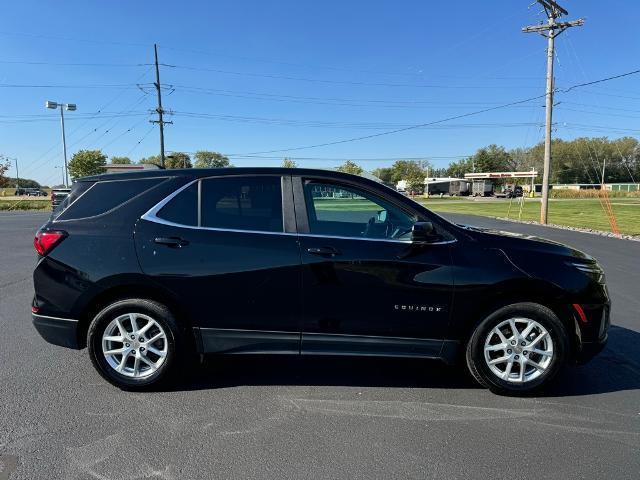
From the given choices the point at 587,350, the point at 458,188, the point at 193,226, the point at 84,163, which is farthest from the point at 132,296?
the point at 458,188

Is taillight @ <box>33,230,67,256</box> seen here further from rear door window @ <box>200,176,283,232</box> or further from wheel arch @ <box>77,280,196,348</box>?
rear door window @ <box>200,176,283,232</box>

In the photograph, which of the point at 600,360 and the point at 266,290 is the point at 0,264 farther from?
the point at 600,360

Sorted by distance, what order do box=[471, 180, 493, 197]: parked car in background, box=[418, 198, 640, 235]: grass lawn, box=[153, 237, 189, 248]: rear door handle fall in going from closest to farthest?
box=[153, 237, 189, 248]: rear door handle → box=[418, 198, 640, 235]: grass lawn → box=[471, 180, 493, 197]: parked car in background

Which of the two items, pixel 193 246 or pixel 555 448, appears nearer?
pixel 555 448

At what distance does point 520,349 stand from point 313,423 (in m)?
1.72

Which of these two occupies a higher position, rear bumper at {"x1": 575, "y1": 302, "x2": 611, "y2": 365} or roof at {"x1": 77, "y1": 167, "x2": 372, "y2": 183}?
roof at {"x1": 77, "y1": 167, "x2": 372, "y2": 183}

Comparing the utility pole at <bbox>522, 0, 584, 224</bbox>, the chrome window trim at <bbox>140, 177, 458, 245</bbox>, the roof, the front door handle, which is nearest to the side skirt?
the front door handle

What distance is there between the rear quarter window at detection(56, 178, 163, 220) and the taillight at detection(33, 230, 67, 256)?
15 centimetres

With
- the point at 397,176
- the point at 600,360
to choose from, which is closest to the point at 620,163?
the point at 397,176

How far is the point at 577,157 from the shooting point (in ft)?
370

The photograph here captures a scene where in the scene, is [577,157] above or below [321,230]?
above

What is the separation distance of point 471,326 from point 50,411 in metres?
3.22

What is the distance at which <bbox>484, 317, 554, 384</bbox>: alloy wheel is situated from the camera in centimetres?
357

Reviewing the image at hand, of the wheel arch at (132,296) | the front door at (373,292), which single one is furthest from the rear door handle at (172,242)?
the front door at (373,292)
